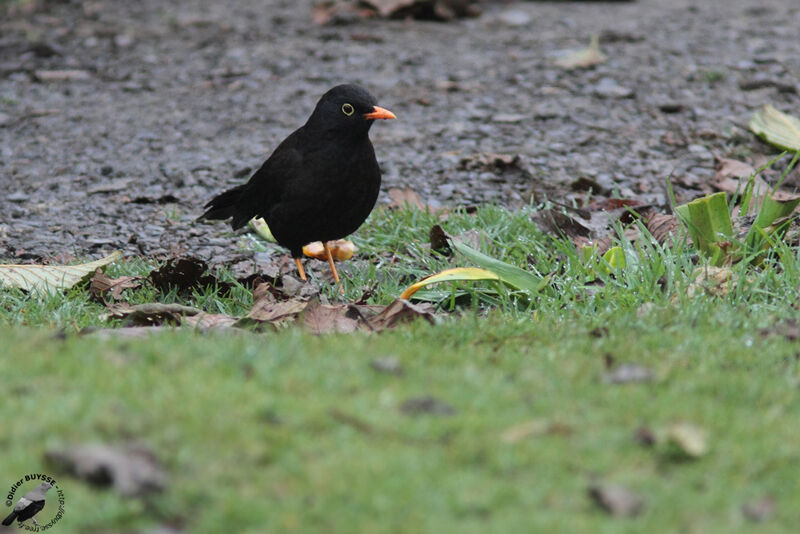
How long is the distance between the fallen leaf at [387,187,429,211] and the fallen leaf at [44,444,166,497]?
430 cm

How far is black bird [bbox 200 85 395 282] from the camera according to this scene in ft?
18.0

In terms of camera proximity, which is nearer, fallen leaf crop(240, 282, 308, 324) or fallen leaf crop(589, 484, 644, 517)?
fallen leaf crop(589, 484, 644, 517)

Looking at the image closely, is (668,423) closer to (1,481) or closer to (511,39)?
(1,481)

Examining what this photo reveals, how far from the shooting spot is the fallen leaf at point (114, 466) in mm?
2543

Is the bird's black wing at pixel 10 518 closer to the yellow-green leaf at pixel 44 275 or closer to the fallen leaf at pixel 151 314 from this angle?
the fallen leaf at pixel 151 314

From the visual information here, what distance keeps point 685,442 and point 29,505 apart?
187 centimetres

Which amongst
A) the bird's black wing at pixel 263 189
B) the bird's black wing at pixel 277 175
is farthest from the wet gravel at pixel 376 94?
the bird's black wing at pixel 277 175

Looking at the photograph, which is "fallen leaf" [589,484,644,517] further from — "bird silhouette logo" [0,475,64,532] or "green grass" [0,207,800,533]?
"bird silhouette logo" [0,475,64,532]

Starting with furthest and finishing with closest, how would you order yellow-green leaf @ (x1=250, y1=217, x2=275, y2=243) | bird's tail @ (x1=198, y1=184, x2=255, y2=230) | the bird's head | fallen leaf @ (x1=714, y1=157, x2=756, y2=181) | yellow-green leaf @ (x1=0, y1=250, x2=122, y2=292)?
1. fallen leaf @ (x1=714, y1=157, x2=756, y2=181)
2. yellow-green leaf @ (x1=250, y1=217, x2=275, y2=243)
3. bird's tail @ (x1=198, y1=184, x2=255, y2=230)
4. the bird's head
5. yellow-green leaf @ (x1=0, y1=250, x2=122, y2=292)

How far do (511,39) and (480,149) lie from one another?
11.9ft

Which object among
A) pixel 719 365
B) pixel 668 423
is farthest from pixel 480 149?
pixel 668 423

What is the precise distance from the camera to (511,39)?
440 inches

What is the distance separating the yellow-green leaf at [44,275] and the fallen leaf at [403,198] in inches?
87.0

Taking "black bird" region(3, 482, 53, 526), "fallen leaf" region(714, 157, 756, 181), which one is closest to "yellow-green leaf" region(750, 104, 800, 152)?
"fallen leaf" region(714, 157, 756, 181)
